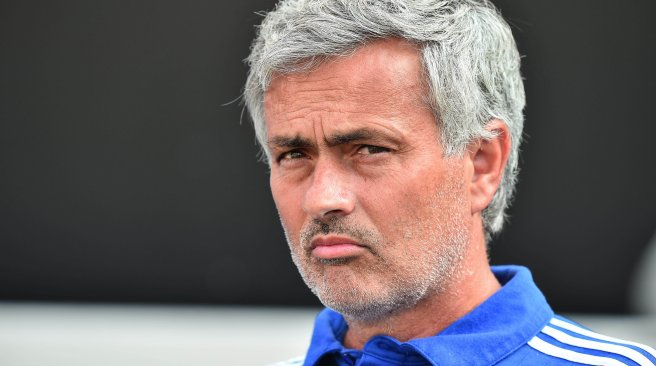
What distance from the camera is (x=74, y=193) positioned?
4.01 meters

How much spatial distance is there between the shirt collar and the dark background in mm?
1832

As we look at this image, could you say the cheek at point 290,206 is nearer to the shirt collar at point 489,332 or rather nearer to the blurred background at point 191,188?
the shirt collar at point 489,332

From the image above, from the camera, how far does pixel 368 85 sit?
171cm

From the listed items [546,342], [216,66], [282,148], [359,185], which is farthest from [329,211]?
[216,66]

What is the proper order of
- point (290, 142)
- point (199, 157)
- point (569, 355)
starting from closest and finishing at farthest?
point (569, 355) → point (290, 142) → point (199, 157)

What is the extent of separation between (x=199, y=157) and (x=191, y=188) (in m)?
0.14

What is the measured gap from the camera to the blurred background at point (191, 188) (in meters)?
3.61

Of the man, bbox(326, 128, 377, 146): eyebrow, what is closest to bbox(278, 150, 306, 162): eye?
the man

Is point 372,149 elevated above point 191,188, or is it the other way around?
point 372,149

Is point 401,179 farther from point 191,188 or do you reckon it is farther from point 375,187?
point 191,188

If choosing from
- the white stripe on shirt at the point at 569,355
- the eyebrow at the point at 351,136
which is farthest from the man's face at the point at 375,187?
the white stripe on shirt at the point at 569,355

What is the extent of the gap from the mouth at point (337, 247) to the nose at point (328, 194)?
0.15 feet

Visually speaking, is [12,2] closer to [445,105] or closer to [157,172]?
[157,172]

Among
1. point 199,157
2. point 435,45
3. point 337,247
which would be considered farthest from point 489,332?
point 199,157
